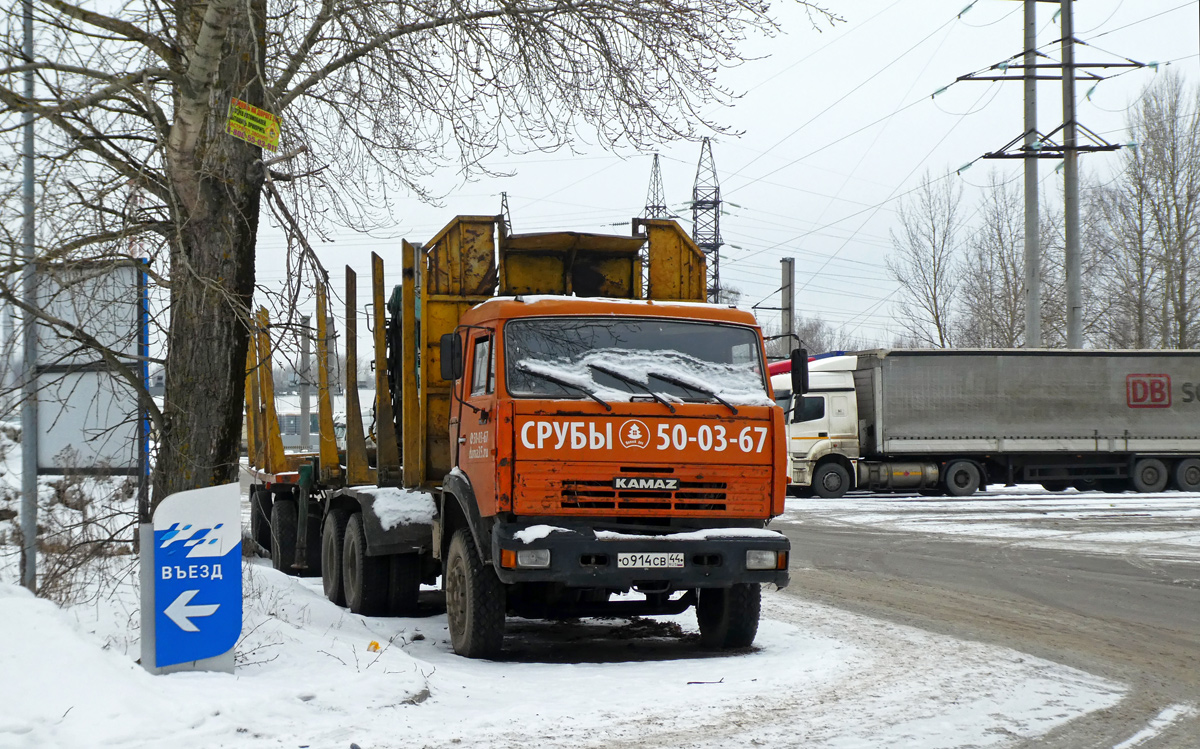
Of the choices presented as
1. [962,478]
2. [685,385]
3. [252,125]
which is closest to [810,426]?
[962,478]

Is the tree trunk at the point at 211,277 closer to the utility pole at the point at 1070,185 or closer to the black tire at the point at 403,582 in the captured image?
the black tire at the point at 403,582

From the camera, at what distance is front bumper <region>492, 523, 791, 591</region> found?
7289 mm

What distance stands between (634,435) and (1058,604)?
17.6 feet

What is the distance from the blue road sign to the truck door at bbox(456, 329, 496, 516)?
5.95ft

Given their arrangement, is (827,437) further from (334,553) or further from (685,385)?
(685,385)

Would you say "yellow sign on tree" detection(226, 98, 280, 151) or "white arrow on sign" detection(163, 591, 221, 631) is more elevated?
"yellow sign on tree" detection(226, 98, 280, 151)

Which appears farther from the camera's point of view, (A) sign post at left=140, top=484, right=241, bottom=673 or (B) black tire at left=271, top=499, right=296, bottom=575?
(B) black tire at left=271, top=499, right=296, bottom=575

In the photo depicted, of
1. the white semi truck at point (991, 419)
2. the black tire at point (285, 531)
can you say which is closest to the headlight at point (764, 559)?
the black tire at point (285, 531)

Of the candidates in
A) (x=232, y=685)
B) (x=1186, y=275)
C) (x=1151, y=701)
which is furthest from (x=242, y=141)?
(x=1186, y=275)

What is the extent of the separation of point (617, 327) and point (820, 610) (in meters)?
3.95

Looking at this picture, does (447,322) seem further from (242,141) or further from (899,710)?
(899,710)

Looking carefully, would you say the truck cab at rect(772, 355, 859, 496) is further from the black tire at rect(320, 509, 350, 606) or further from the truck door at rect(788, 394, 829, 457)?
the black tire at rect(320, 509, 350, 606)

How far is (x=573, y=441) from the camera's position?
24.4 feet

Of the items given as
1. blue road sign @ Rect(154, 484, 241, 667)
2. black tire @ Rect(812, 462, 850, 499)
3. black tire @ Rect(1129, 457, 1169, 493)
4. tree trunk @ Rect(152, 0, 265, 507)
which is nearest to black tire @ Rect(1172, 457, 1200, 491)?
black tire @ Rect(1129, 457, 1169, 493)
